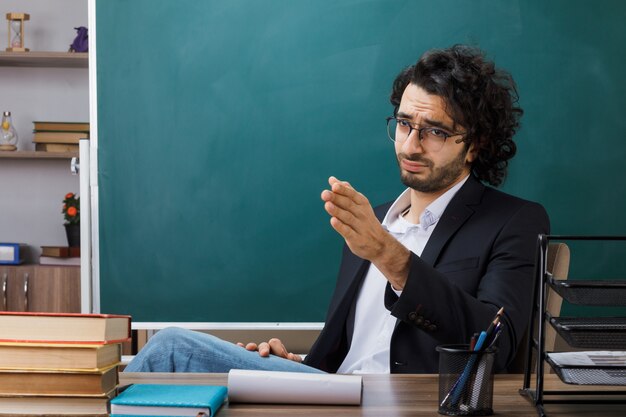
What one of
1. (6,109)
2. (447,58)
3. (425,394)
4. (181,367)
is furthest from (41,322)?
(6,109)

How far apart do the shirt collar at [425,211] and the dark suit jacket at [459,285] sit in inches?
A: 1.2

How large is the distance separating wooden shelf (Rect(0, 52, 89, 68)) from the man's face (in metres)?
2.52

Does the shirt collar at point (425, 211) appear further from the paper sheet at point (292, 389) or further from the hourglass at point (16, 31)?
the hourglass at point (16, 31)

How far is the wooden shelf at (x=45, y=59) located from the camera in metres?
4.21

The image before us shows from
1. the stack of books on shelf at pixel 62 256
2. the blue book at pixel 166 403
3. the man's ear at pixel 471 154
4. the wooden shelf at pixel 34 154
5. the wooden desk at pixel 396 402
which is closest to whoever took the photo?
the blue book at pixel 166 403

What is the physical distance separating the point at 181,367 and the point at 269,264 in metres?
1.51

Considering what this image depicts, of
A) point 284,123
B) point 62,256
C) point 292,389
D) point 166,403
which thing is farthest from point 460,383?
point 62,256

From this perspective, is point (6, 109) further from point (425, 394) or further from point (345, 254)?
point (425, 394)

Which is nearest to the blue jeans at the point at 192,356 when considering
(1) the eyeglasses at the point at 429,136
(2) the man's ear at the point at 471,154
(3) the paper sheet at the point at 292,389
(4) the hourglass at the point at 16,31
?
(3) the paper sheet at the point at 292,389

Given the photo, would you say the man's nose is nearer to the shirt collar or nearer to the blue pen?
the shirt collar

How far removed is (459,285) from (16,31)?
339 cm

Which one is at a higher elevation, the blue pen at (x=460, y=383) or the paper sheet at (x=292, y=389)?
the blue pen at (x=460, y=383)

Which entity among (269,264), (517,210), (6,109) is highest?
(6,109)

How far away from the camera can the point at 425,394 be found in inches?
52.0
